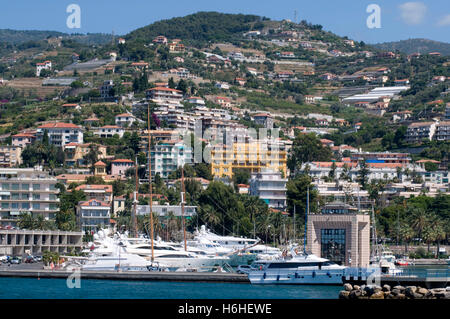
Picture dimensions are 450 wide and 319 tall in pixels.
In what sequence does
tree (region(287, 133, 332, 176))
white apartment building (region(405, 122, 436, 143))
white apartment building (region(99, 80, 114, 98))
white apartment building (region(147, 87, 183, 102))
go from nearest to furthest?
tree (region(287, 133, 332, 176)), white apartment building (region(405, 122, 436, 143)), white apartment building (region(147, 87, 183, 102)), white apartment building (region(99, 80, 114, 98))

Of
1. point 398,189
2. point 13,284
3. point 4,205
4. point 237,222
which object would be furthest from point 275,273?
point 398,189

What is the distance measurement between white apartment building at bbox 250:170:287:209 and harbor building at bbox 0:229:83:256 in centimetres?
2997

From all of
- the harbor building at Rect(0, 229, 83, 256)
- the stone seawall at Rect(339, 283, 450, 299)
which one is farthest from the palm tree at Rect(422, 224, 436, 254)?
the stone seawall at Rect(339, 283, 450, 299)

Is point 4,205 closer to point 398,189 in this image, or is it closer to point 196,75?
point 398,189

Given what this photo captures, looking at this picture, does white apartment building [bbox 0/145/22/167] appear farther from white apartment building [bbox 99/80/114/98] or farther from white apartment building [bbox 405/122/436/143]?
white apartment building [bbox 405/122/436/143]

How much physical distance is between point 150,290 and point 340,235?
1447 cm

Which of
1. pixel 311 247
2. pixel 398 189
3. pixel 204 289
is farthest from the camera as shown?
pixel 398 189

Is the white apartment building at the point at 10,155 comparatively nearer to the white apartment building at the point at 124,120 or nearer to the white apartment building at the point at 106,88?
the white apartment building at the point at 124,120

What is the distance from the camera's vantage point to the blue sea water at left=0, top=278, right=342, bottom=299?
170ft

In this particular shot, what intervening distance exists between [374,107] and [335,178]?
59.4m

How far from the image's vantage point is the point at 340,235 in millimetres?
63188

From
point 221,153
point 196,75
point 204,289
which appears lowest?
point 204,289

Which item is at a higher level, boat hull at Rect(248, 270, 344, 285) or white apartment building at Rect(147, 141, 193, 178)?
white apartment building at Rect(147, 141, 193, 178)

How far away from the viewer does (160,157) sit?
408ft
